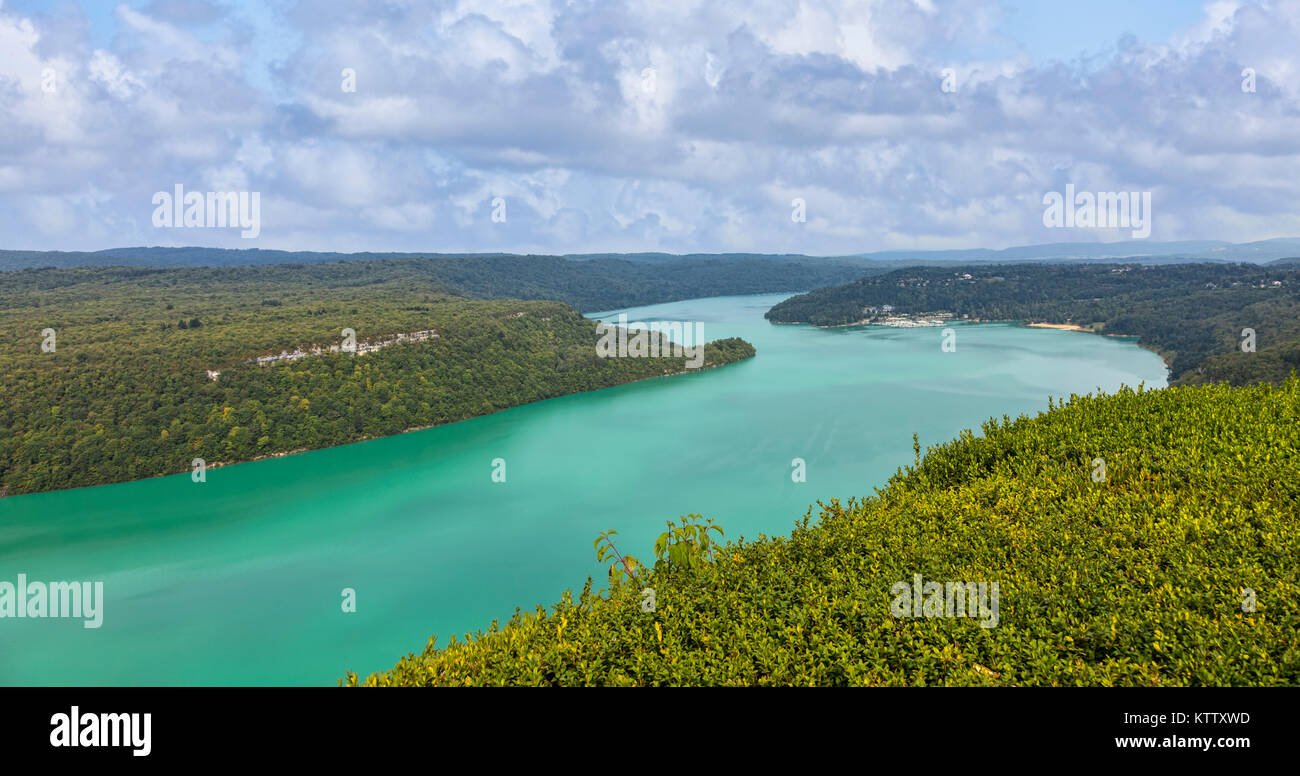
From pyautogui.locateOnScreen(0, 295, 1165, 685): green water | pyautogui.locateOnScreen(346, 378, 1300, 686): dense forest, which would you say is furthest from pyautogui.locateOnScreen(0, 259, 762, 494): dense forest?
pyautogui.locateOnScreen(346, 378, 1300, 686): dense forest

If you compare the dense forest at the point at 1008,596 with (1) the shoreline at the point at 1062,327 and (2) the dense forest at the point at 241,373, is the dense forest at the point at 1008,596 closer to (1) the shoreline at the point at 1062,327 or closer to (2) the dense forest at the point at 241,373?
(2) the dense forest at the point at 241,373

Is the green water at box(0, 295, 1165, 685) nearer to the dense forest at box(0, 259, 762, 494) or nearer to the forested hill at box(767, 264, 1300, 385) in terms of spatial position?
the dense forest at box(0, 259, 762, 494)

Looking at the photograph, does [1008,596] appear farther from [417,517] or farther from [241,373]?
[241,373]

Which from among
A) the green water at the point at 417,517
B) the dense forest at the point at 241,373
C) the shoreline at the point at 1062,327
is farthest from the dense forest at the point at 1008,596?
the shoreline at the point at 1062,327

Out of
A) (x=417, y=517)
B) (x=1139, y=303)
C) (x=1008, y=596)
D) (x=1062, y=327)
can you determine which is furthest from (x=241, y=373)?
(x=1139, y=303)

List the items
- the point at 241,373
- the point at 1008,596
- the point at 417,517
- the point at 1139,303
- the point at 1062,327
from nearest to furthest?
the point at 1008,596, the point at 417,517, the point at 241,373, the point at 1139,303, the point at 1062,327

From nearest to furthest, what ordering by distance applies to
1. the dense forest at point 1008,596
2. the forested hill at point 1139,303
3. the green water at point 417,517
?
the dense forest at point 1008,596 < the green water at point 417,517 < the forested hill at point 1139,303
